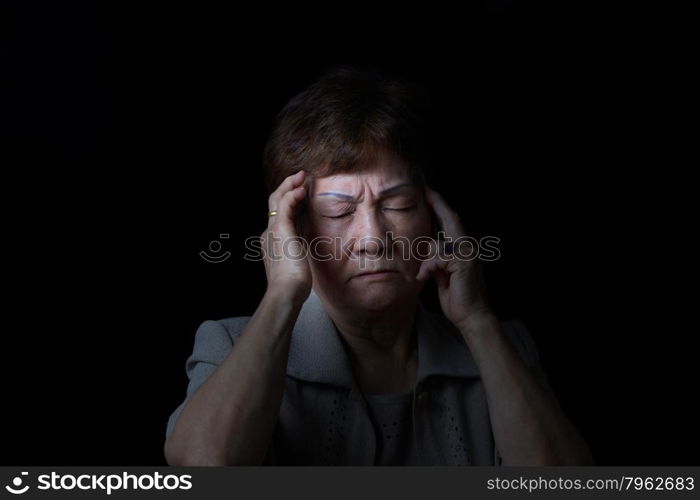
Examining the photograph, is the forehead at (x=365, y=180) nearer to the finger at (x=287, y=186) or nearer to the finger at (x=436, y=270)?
the finger at (x=287, y=186)

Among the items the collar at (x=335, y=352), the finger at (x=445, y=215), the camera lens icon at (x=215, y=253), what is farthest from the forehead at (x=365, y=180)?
the camera lens icon at (x=215, y=253)

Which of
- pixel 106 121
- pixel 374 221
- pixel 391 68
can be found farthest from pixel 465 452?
pixel 106 121

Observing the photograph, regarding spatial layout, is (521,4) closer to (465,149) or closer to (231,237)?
(465,149)

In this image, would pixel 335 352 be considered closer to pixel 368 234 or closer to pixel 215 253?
pixel 368 234

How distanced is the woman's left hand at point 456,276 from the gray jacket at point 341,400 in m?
0.20

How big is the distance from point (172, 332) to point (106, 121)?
79 centimetres

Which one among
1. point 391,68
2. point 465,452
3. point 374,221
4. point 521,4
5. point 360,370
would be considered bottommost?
point 465,452

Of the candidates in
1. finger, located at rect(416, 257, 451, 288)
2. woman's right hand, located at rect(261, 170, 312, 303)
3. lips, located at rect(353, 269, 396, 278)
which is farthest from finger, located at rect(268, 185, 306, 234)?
finger, located at rect(416, 257, 451, 288)

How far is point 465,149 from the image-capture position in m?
3.42

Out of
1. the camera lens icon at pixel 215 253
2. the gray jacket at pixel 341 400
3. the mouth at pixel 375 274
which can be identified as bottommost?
the gray jacket at pixel 341 400

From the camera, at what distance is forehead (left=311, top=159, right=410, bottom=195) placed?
2469mm

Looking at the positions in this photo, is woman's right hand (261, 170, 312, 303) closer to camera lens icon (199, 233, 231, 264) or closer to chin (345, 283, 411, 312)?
chin (345, 283, 411, 312)

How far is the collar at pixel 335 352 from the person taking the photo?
2.46m

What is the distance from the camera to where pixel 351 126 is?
2.51 m
